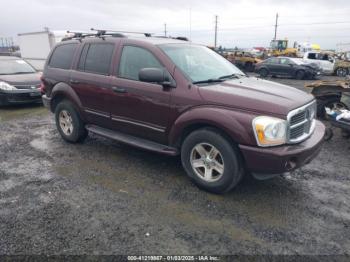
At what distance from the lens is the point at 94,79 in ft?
15.8

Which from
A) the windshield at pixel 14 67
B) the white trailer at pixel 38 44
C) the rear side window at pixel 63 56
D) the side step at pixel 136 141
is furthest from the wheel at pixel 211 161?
the white trailer at pixel 38 44

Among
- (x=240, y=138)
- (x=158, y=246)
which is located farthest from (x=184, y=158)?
(x=158, y=246)

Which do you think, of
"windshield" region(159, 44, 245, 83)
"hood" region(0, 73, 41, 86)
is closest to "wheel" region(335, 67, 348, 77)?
"windshield" region(159, 44, 245, 83)

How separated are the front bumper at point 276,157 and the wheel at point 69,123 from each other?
10.6 ft

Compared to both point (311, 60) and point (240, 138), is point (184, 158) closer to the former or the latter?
point (240, 138)

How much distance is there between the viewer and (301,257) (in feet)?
8.84

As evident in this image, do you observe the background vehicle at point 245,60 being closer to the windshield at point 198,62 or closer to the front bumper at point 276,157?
the windshield at point 198,62

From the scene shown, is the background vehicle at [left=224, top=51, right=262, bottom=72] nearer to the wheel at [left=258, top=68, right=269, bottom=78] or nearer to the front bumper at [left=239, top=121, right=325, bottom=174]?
the wheel at [left=258, top=68, right=269, bottom=78]

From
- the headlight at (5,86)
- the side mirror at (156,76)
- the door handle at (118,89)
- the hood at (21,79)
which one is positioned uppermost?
the side mirror at (156,76)

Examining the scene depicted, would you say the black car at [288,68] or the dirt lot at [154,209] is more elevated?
the black car at [288,68]

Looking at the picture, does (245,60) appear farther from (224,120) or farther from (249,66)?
(224,120)

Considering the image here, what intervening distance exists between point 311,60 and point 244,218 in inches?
889

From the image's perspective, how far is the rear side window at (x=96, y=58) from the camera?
15.4 feet

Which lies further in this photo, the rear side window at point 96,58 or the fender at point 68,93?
the fender at point 68,93
